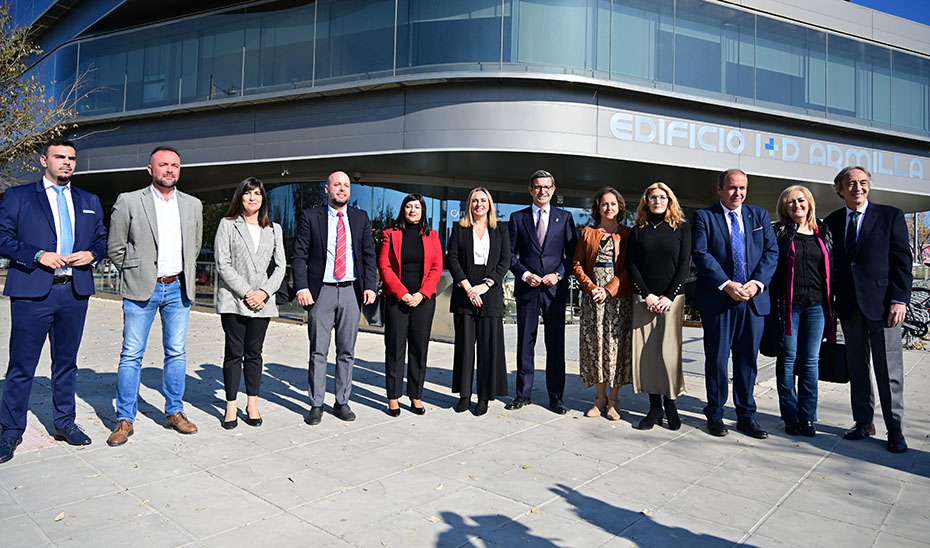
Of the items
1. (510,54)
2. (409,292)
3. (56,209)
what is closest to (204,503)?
(56,209)

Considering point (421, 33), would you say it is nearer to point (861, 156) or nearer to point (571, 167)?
point (571, 167)

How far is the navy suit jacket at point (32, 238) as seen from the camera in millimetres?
3920

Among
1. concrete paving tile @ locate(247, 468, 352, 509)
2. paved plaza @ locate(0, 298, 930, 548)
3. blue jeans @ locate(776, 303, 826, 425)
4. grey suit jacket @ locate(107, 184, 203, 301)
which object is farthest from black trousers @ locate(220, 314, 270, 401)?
blue jeans @ locate(776, 303, 826, 425)

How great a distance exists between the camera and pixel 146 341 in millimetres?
4449

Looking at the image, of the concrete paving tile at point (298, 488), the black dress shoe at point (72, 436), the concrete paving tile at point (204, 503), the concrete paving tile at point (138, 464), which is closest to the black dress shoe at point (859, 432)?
the concrete paving tile at point (298, 488)

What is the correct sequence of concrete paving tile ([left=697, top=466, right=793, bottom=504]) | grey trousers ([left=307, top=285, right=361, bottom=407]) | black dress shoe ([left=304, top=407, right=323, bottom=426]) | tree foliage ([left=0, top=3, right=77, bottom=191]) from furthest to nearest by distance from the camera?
tree foliage ([left=0, top=3, right=77, bottom=191])
grey trousers ([left=307, top=285, right=361, bottom=407])
black dress shoe ([left=304, top=407, right=323, bottom=426])
concrete paving tile ([left=697, top=466, right=793, bottom=504])

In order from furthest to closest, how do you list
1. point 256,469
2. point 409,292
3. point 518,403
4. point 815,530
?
point 518,403
point 409,292
point 256,469
point 815,530

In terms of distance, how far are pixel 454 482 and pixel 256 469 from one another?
1.30 meters

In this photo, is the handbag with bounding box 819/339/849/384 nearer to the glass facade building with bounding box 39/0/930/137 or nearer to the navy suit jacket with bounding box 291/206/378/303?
the navy suit jacket with bounding box 291/206/378/303

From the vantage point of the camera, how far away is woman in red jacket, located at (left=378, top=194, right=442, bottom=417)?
5.32m

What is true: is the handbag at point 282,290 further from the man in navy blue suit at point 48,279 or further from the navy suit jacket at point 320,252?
the man in navy blue suit at point 48,279

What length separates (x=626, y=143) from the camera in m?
12.3

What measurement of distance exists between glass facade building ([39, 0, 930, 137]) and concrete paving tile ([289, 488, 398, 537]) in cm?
985

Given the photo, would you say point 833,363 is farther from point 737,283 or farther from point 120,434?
point 120,434
